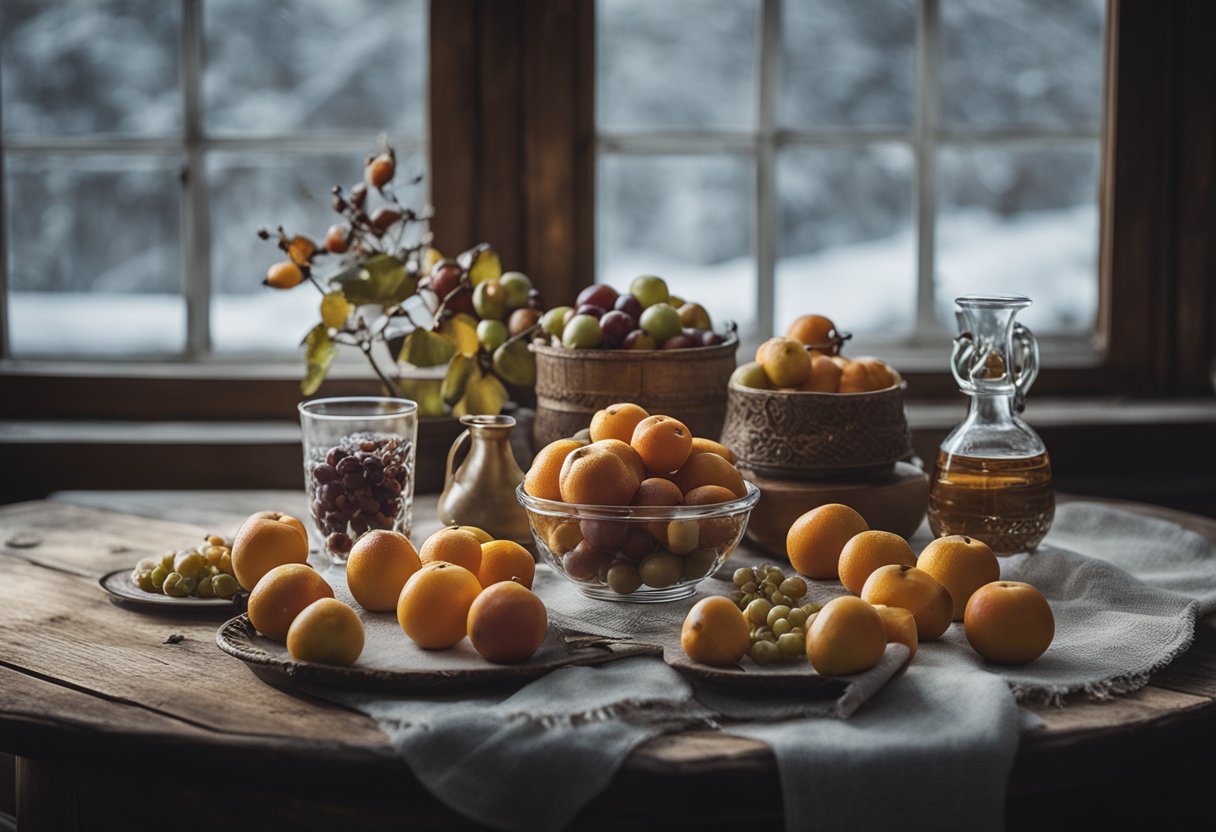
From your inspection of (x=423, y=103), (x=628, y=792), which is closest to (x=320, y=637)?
(x=628, y=792)

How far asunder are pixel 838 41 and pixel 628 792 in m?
1.81

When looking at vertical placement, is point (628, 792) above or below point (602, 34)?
below

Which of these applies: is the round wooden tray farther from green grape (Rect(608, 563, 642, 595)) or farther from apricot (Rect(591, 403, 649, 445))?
apricot (Rect(591, 403, 649, 445))

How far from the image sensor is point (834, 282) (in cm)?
248

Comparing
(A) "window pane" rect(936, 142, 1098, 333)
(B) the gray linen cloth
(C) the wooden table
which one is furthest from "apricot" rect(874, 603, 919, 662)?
(A) "window pane" rect(936, 142, 1098, 333)

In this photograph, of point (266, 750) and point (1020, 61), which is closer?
point (266, 750)

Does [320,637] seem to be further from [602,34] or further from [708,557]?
[602,34]

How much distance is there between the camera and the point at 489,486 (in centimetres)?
151

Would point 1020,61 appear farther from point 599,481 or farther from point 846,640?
point 846,640

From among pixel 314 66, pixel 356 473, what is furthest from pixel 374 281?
pixel 314 66

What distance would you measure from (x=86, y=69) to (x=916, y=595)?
1942 mm

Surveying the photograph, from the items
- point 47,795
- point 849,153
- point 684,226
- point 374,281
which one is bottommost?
point 47,795

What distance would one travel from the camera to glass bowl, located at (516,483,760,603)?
124cm

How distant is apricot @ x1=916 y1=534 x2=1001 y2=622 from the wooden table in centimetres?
18
